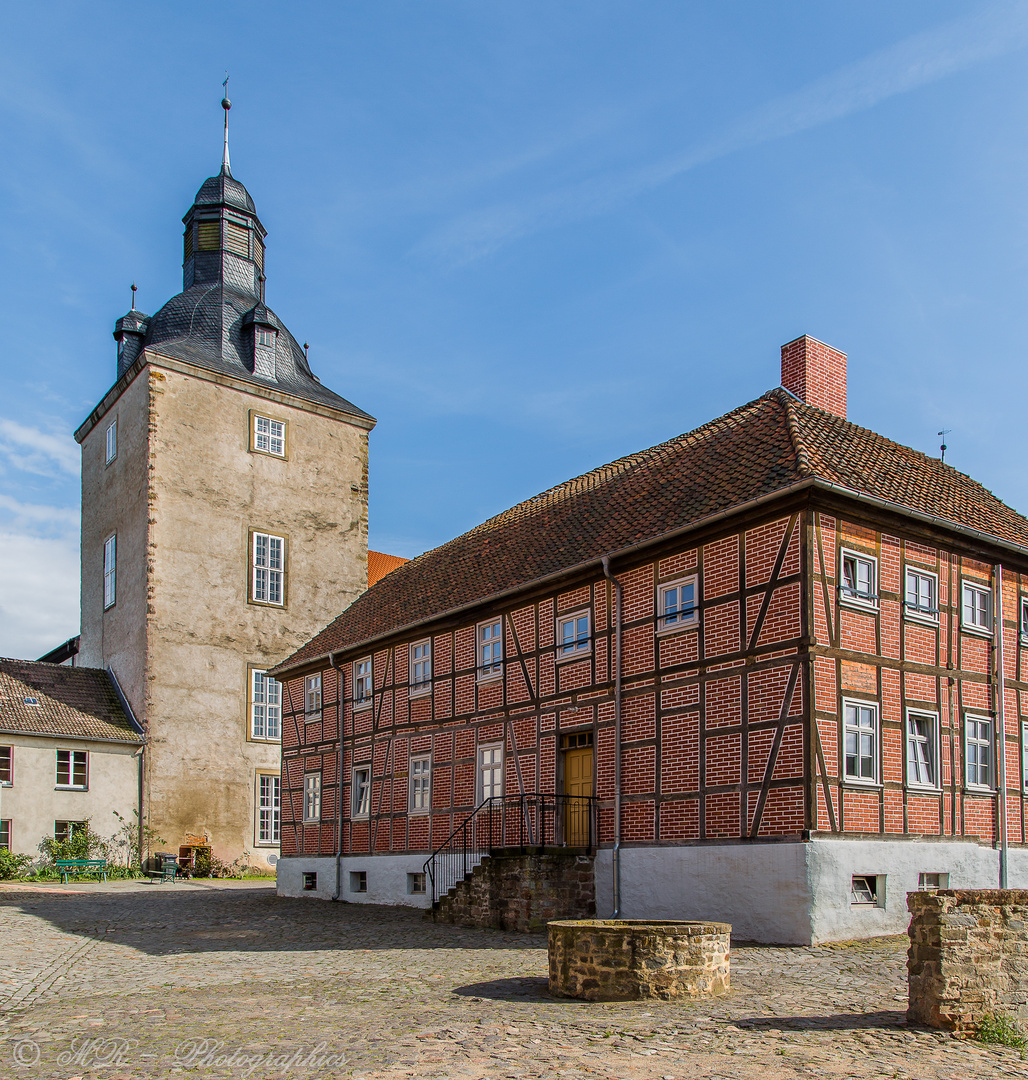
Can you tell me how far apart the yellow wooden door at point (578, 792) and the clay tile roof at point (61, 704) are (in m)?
18.0

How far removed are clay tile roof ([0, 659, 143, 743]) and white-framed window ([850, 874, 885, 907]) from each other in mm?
23256

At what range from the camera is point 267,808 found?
1334 inches

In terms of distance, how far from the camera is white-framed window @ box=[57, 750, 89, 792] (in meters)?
31.2

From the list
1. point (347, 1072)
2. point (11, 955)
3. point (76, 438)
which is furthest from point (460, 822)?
point (76, 438)

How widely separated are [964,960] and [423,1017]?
14.9 ft

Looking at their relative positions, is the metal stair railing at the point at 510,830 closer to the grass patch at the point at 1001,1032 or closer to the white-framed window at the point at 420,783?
the white-framed window at the point at 420,783

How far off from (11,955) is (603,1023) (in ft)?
29.3

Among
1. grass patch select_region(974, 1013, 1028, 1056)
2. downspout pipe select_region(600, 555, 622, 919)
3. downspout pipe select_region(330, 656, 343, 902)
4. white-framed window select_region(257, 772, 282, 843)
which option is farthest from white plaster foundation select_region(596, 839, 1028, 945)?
white-framed window select_region(257, 772, 282, 843)

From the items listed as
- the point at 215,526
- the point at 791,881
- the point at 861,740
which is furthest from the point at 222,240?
the point at 791,881

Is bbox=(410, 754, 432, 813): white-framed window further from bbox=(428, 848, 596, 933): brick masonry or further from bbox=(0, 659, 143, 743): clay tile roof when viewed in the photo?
bbox=(0, 659, 143, 743): clay tile roof

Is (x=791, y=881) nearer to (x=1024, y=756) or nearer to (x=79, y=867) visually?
(x=1024, y=756)

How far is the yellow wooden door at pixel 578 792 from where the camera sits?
706 inches

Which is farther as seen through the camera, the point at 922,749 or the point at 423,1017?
the point at 922,749

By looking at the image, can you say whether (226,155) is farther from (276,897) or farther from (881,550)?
(881,550)
